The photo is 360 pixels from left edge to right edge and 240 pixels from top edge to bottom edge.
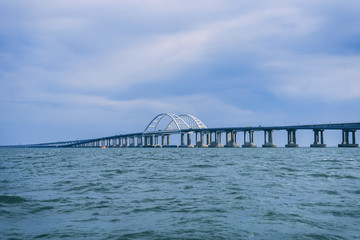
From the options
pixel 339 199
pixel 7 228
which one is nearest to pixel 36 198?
pixel 7 228

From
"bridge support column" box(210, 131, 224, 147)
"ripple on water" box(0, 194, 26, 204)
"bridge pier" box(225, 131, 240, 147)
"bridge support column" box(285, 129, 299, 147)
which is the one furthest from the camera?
"bridge support column" box(210, 131, 224, 147)

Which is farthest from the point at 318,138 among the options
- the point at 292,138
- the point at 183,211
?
the point at 183,211

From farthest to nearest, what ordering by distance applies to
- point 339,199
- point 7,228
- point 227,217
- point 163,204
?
point 339,199
point 163,204
point 227,217
point 7,228

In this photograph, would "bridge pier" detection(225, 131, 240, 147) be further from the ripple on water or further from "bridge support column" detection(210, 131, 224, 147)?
the ripple on water

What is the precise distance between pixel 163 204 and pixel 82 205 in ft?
8.97

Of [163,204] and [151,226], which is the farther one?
[163,204]

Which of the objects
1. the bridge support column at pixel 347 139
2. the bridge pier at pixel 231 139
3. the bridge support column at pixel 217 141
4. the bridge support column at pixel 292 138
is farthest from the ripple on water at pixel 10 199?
the bridge support column at pixel 217 141

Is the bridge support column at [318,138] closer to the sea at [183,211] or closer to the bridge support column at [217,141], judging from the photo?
the bridge support column at [217,141]

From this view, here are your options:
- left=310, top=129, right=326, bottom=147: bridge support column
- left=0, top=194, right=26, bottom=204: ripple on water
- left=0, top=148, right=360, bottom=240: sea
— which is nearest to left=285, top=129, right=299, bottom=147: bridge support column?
left=310, top=129, right=326, bottom=147: bridge support column

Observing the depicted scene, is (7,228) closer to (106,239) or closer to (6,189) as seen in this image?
(106,239)

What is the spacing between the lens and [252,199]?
1254 centimetres

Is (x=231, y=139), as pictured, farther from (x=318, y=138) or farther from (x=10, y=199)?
(x=10, y=199)

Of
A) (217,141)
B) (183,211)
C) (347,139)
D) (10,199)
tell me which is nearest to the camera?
(183,211)

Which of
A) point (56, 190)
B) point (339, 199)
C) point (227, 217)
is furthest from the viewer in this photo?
point (56, 190)
